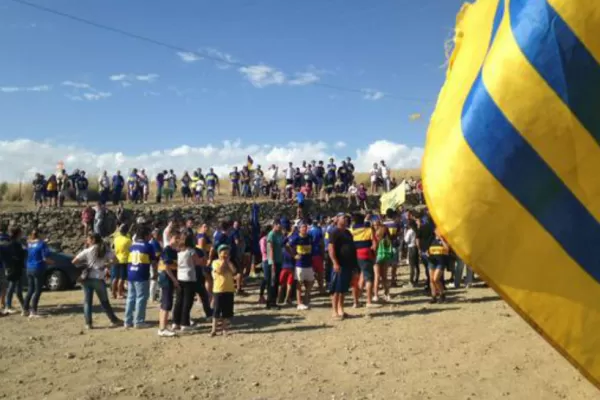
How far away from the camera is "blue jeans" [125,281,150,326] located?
29.4ft

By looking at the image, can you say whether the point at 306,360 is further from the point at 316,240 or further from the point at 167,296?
the point at 316,240

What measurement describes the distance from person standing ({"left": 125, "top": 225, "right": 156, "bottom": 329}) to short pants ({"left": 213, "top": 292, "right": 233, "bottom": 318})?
153 centimetres

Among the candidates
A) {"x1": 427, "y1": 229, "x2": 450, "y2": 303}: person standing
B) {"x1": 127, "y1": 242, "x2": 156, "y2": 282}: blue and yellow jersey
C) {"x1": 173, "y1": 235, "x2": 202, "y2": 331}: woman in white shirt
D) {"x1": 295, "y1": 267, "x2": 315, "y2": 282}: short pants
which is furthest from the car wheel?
{"x1": 427, "y1": 229, "x2": 450, "y2": 303}: person standing

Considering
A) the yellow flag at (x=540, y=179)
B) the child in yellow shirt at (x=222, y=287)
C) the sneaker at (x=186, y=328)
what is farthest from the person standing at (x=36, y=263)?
the yellow flag at (x=540, y=179)

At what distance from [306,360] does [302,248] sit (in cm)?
345

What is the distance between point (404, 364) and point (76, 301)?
8.77 meters

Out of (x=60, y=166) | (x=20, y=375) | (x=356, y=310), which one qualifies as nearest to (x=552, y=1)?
(x=20, y=375)

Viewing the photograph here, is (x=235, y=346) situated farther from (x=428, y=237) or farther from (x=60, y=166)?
(x=60, y=166)

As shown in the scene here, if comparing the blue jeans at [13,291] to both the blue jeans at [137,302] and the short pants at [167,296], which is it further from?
the short pants at [167,296]

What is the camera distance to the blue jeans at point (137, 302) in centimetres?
897

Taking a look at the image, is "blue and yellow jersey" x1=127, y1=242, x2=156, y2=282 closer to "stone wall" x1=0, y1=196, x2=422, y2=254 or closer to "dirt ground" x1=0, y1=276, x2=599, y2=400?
"dirt ground" x1=0, y1=276, x2=599, y2=400

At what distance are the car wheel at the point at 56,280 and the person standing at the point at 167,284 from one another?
6546 mm

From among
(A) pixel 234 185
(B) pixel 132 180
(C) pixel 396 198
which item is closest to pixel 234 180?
(A) pixel 234 185

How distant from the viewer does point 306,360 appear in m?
6.81
